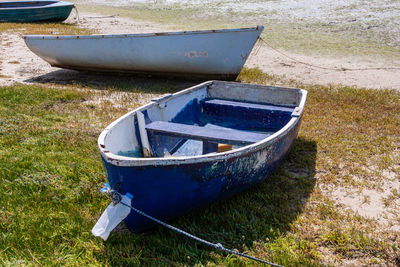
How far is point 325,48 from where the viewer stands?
12023 mm

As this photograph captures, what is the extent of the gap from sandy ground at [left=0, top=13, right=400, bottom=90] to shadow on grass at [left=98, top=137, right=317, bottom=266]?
5199mm

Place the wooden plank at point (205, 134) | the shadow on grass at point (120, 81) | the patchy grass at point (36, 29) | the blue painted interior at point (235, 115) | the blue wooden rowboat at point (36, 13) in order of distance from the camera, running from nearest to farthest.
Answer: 1. the wooden plank at point (205, 134)
2. the blue painted interior at point (235, 115)
3. the shadow on grass at point (120, 81)
4. the patchy grass at point (36, 29)
5. the blue wooden rowboat at point (36, 13)

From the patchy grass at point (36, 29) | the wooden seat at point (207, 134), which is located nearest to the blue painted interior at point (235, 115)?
the wooden seat at point (207, 134)

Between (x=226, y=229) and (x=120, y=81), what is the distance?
19.6 feet

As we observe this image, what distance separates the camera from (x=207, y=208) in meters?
3.33

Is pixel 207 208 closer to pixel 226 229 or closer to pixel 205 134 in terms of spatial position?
pixel 226 229

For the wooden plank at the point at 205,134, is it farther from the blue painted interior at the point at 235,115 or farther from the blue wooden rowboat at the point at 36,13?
the blue wooden rowboat at the point at 36,13

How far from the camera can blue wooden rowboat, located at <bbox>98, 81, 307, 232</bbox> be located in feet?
8.78

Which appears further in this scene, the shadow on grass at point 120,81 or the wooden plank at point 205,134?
the shadow on grass at point 120,81

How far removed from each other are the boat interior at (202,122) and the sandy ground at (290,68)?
3.51m

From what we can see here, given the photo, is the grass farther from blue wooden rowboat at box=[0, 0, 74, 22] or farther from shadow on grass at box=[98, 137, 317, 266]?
blue wooden rowboat at box=[0, 0, 74, 22]

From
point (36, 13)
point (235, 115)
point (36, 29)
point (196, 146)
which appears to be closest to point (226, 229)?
point (196, 146)

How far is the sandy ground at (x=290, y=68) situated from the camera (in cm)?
828

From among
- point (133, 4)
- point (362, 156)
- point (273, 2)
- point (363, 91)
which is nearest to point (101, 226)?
point (362, 156)
